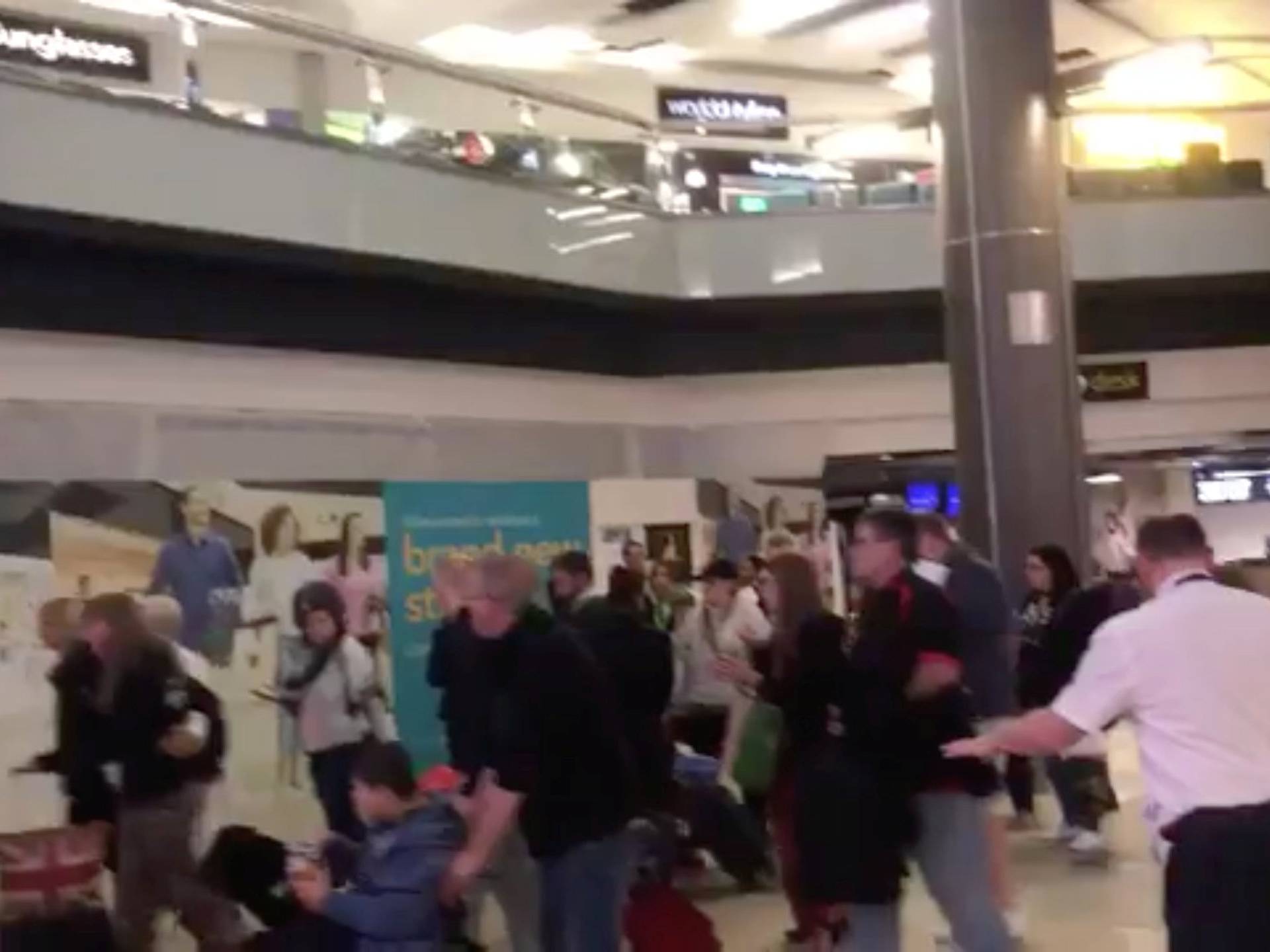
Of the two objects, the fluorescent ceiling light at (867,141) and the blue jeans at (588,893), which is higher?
the fluorescent ceiling light at (867,141)

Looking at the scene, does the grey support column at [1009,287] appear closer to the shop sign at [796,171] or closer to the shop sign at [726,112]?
the shop sign at [796,171]

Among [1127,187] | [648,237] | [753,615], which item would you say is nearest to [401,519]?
[753,615]

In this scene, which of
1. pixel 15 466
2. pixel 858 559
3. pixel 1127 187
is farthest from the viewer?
pixel 1127 187

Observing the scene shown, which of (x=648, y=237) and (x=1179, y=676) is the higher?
(x=648, y=237)

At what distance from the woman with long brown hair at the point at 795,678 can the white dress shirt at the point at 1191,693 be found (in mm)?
1201

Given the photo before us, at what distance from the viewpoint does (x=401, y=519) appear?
33.2ft

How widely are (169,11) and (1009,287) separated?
5055mm

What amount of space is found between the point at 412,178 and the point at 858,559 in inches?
230

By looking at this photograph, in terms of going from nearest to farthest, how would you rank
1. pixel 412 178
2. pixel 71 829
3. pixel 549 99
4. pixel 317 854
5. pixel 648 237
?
pixel 317 854
pixel 71 829
pixel 412 178
pixel 549 99
pixel 648 237

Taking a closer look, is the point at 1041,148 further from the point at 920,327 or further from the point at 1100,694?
the point at 1100,694

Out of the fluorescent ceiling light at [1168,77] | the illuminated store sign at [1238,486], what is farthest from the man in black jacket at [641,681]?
the illuminated store sign at [1238,486]

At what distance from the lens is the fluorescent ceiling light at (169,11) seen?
9.78m

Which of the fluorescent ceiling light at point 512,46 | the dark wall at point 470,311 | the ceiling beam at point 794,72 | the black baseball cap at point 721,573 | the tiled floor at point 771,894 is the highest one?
the ceiling beam at point 794,72

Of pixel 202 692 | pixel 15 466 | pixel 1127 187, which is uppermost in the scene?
pixel 1127 187
